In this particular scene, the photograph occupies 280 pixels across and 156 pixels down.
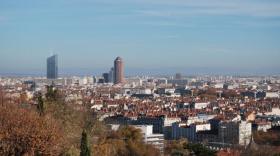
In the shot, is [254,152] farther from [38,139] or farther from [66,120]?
[38,139]

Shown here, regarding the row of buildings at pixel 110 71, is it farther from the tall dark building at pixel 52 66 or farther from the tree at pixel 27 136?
the tree at pixel 27 136

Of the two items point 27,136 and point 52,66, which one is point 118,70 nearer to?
point 52,66

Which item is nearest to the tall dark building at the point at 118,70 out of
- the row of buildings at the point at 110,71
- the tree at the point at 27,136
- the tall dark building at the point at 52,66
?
the row of buildings at the point at 110,71

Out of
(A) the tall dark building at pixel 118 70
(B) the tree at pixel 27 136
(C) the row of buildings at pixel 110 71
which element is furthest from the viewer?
(A) the tall dark building at pixel 118 70

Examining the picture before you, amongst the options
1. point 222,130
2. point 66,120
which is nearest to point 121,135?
point 66,120

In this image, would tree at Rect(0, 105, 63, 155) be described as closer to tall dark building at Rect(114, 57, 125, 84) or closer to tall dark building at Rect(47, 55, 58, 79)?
tall dark building at Rect(47, 55, 58, 79)

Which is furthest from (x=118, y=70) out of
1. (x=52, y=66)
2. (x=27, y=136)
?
(x=27, y=136)

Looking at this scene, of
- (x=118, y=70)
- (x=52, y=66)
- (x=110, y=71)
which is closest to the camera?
(x=52, y=66)

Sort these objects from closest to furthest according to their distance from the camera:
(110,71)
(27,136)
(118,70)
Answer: (27,136) → (118,70) → (110,71)

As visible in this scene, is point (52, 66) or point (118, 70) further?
point (118, 70)
